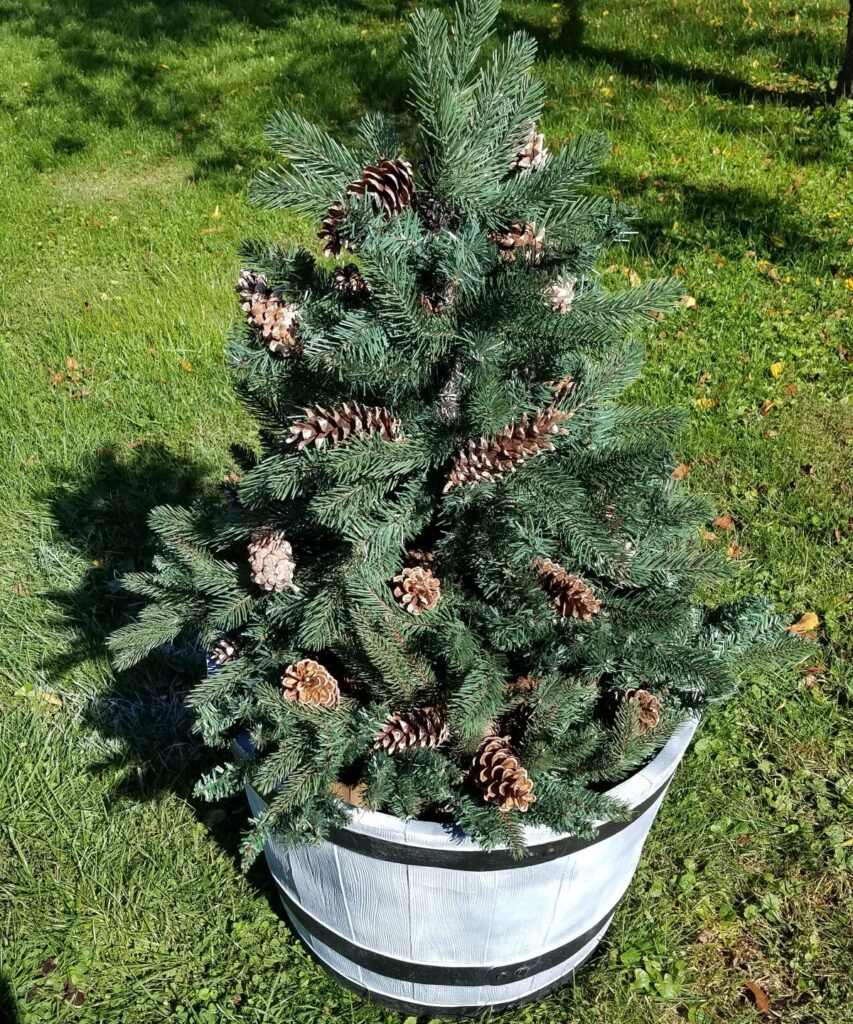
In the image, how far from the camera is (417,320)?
171cm

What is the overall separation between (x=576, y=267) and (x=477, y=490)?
0.47m

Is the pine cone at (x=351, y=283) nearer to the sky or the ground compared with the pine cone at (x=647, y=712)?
nearer to the sky

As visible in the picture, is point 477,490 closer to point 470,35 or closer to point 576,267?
point 576,267

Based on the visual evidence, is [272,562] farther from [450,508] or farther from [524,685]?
[524,685]

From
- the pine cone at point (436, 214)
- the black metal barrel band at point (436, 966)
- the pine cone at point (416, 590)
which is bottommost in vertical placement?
the black metal barrel band at point (436, 966)

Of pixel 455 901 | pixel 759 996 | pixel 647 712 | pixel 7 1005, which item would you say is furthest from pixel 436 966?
pixel 7 1005

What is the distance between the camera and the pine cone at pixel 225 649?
7.22 ft

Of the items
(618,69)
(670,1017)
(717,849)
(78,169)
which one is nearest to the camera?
(670,1017)

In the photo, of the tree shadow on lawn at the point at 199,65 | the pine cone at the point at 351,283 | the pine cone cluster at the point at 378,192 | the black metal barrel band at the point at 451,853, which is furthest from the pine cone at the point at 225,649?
the tree shadow on lawn at the point at 199,65

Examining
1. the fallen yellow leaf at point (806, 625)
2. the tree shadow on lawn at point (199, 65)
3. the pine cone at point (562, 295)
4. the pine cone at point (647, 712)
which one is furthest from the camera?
the tree shadow on lawn at point (199, 65)

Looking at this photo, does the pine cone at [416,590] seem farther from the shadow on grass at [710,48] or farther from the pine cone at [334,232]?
the shadow on grass at [710,48]

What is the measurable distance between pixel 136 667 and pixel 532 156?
2.50 m

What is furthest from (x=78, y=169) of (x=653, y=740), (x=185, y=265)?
(x=653, y=740)

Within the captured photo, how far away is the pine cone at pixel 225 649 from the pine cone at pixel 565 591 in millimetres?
A: 767
